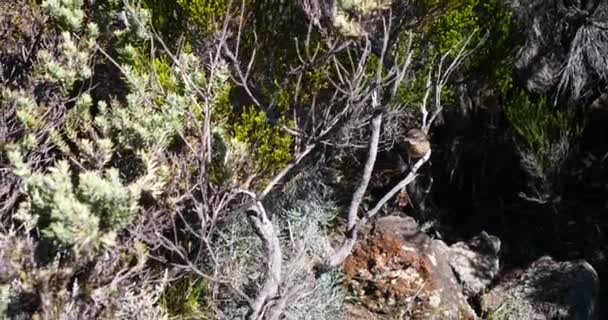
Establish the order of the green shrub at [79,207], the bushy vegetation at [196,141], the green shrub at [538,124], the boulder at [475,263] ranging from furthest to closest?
the green shrub at [538,124], the boulder at [475,263], the bushy vegetation at [196,141], the green shrub at [79,207]

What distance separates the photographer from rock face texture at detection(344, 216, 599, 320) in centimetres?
507

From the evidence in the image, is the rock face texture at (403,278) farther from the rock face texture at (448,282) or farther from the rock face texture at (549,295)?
the rock face texture at (549,295)

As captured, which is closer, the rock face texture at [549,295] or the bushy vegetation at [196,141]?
the bushy vegetation at [196,141]

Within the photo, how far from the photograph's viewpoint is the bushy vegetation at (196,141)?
11.7 ft

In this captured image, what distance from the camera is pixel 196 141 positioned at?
15.5ft

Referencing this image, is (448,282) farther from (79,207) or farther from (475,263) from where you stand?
(79,207)

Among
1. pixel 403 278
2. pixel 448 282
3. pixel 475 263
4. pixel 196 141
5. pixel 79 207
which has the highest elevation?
pixel 79 207

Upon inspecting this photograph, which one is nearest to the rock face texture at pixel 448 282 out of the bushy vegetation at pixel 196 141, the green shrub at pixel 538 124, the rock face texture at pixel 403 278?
the rock face texture at pixel 403 278

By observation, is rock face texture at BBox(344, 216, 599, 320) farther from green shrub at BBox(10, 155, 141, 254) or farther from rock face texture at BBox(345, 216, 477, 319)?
green shrub at BBox(10, 155, 141, 254)

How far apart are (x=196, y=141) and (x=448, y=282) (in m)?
1.96

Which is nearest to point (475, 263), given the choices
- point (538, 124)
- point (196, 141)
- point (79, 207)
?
point (538, 124)

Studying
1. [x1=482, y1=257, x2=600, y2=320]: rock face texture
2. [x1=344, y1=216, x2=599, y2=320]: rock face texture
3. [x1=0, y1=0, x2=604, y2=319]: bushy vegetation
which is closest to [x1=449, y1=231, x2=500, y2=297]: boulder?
[x1=344, y1=216, x2=599, y2=320]: rock face texture

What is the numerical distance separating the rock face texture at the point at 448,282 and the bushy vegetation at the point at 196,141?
9.1 inches

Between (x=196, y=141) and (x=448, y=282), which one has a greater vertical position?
(x=196, y=141)
